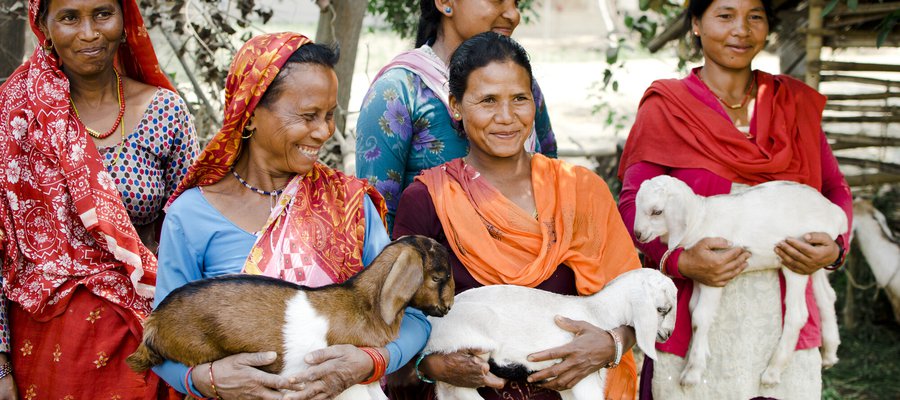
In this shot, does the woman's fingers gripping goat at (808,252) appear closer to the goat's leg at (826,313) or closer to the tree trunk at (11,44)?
the goat's leg at (826,313)

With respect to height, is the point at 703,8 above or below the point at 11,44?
above

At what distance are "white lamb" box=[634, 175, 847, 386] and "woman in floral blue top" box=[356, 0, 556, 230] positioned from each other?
63cm

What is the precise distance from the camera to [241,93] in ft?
9.17

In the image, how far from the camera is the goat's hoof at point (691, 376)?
11.7 ft

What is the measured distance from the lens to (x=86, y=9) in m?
3.26

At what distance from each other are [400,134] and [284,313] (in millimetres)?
1258

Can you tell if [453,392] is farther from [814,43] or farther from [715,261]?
[814,43]

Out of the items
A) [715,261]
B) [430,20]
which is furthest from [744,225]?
[430,20]

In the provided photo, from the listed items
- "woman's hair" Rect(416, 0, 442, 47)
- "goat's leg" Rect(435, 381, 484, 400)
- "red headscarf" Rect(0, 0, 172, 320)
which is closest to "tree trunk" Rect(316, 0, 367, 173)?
"woman's hair" Rect(416, 0, 442, 47)

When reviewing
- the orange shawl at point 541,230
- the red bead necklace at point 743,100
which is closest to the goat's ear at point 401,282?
the orange shawl at point 541,230

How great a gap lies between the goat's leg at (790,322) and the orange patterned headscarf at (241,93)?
82.2 inches

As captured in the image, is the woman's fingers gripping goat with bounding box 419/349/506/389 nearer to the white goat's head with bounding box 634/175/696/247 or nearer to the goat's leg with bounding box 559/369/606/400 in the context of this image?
the goat's leg with bounding box 559/369/606/400

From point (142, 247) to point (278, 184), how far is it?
2.10 ft

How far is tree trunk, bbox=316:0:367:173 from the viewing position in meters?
5.81
